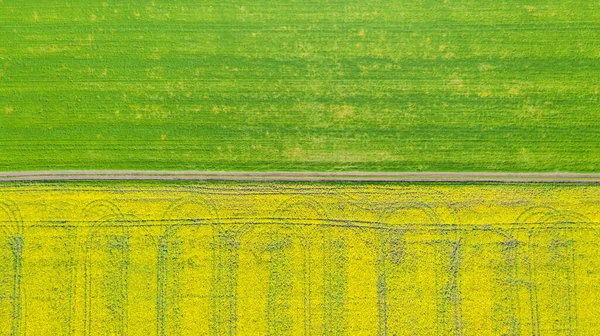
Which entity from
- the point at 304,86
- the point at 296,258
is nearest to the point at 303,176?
the point at 296,258

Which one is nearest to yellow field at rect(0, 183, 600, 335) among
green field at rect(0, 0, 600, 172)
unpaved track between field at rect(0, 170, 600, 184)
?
unpaved track between field at rect(0, 170, 600, 184)

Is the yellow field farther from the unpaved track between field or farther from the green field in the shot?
the green field

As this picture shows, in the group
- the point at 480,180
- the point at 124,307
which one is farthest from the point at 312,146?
the point at 124,307

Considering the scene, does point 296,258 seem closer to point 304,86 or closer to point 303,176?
point 303,176

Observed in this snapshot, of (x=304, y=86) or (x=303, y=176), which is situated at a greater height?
(x=304, y=86)

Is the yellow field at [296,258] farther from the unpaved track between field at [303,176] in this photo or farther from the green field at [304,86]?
the green field at [304,86]

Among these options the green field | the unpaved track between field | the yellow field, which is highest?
the green field
